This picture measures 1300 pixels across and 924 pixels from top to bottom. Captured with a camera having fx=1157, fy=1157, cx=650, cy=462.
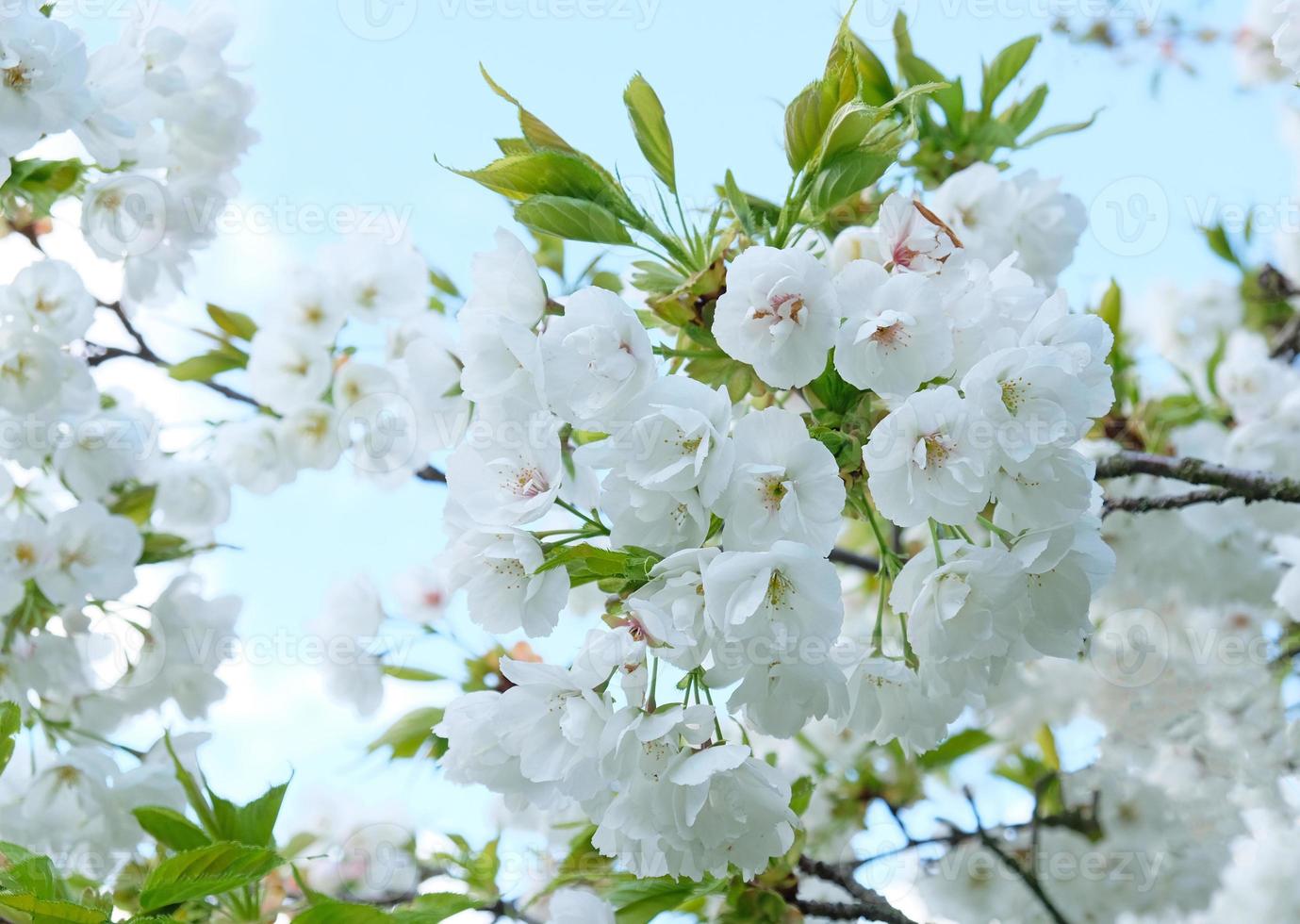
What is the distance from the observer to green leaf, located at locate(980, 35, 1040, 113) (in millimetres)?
1923

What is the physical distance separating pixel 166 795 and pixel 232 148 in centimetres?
102

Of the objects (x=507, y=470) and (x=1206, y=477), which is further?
(x=1206, y=477)

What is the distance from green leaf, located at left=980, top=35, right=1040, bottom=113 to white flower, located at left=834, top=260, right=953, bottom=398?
3.59ft

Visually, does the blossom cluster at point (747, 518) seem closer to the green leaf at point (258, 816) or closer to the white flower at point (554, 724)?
the white flower at point (554, 724)

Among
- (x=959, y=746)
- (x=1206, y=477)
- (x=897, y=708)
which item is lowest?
(x=959, y=746)

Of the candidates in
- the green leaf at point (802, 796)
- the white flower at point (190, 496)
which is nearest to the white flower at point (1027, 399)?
the green leaf at point (802, 796)

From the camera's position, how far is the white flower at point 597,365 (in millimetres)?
959

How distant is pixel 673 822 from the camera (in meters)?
1.00

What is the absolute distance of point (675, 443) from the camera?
3.10 ft

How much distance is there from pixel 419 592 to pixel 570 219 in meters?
1.58

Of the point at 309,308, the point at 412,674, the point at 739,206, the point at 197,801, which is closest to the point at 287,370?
the point at 309,308

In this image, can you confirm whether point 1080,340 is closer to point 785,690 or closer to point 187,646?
point 785,690

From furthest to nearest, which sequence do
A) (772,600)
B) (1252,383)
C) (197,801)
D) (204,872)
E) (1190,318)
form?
(1190,318) → (1252,383) → (197,801) → (204,872) → (772,600)

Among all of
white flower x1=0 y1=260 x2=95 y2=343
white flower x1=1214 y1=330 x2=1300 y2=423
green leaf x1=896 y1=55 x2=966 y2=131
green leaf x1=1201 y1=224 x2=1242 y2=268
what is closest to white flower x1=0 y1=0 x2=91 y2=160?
white flower x1=0 y1=260 x2=95 y2=343
